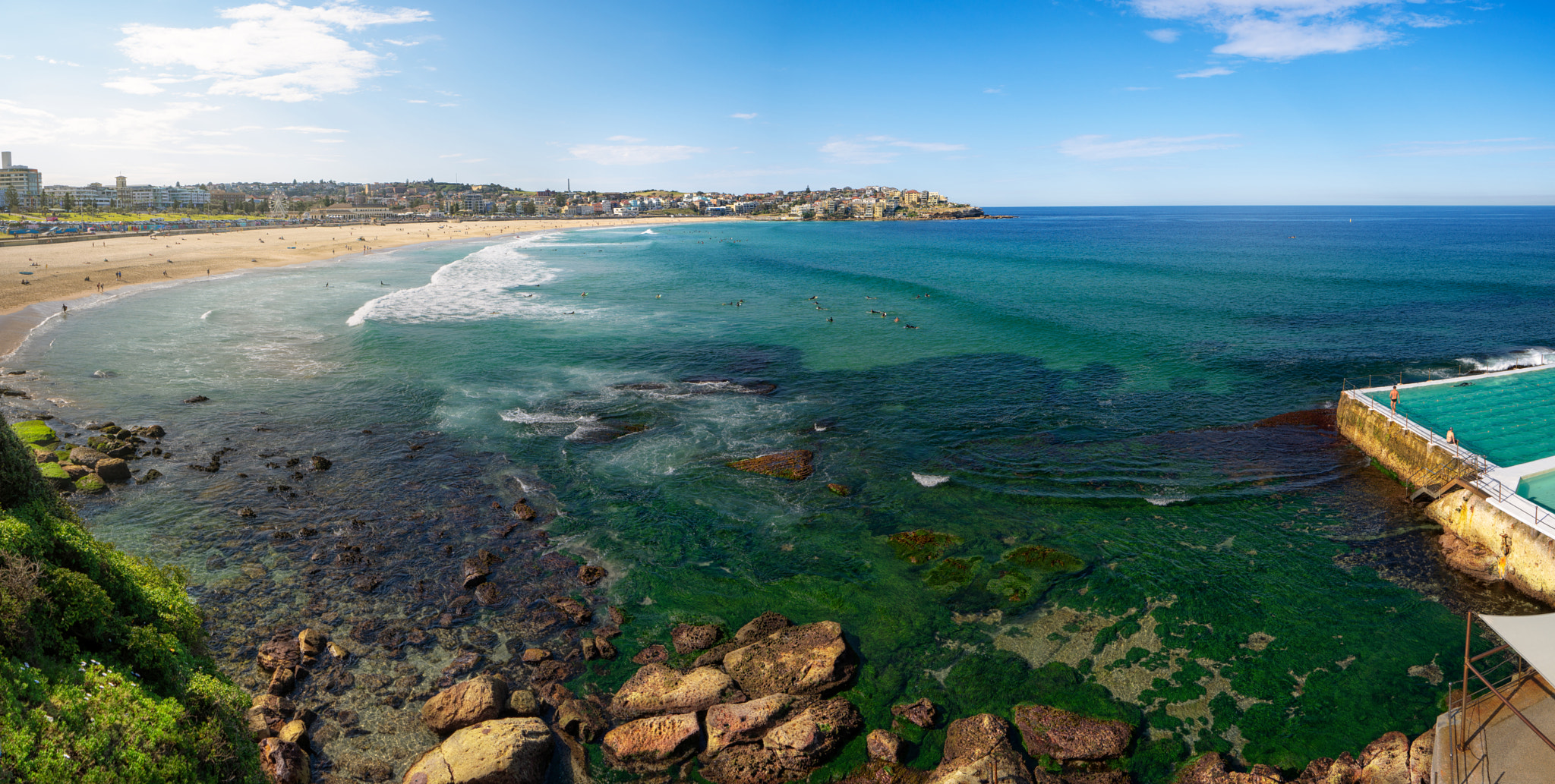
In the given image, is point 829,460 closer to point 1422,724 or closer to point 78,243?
point 1422,724

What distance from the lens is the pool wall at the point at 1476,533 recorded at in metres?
18.6

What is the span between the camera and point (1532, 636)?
11.6m

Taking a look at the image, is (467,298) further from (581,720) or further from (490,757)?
(490,757)

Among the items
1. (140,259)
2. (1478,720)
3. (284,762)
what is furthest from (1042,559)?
(140,259)

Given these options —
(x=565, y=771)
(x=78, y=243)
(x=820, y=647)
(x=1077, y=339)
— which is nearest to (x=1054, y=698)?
(x=820, y=647)

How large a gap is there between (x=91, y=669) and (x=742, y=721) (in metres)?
9.70

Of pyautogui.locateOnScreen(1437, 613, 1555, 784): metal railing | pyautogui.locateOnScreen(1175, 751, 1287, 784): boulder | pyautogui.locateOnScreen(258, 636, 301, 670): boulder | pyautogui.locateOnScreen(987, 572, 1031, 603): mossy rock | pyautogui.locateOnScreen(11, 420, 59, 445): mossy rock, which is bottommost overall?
pyautogui.locateOnScreen(1175, 751, 1287, 784): boulder

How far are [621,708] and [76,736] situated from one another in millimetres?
8593

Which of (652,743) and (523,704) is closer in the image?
(652,743)

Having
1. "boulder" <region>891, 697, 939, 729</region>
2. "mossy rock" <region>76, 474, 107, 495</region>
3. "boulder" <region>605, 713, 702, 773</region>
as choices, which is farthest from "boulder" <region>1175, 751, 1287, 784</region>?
"mossy rock" <region>76, 474, 107, 495</region>

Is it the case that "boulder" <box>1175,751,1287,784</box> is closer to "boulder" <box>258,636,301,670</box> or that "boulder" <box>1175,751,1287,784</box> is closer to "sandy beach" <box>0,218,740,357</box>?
"boulder" <box>258,636,301,670</box>

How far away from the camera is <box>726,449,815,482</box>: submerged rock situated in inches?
1009

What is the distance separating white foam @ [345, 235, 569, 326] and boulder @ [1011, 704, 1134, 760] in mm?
50423

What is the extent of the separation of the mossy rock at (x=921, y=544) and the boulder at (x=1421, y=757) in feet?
34.0
